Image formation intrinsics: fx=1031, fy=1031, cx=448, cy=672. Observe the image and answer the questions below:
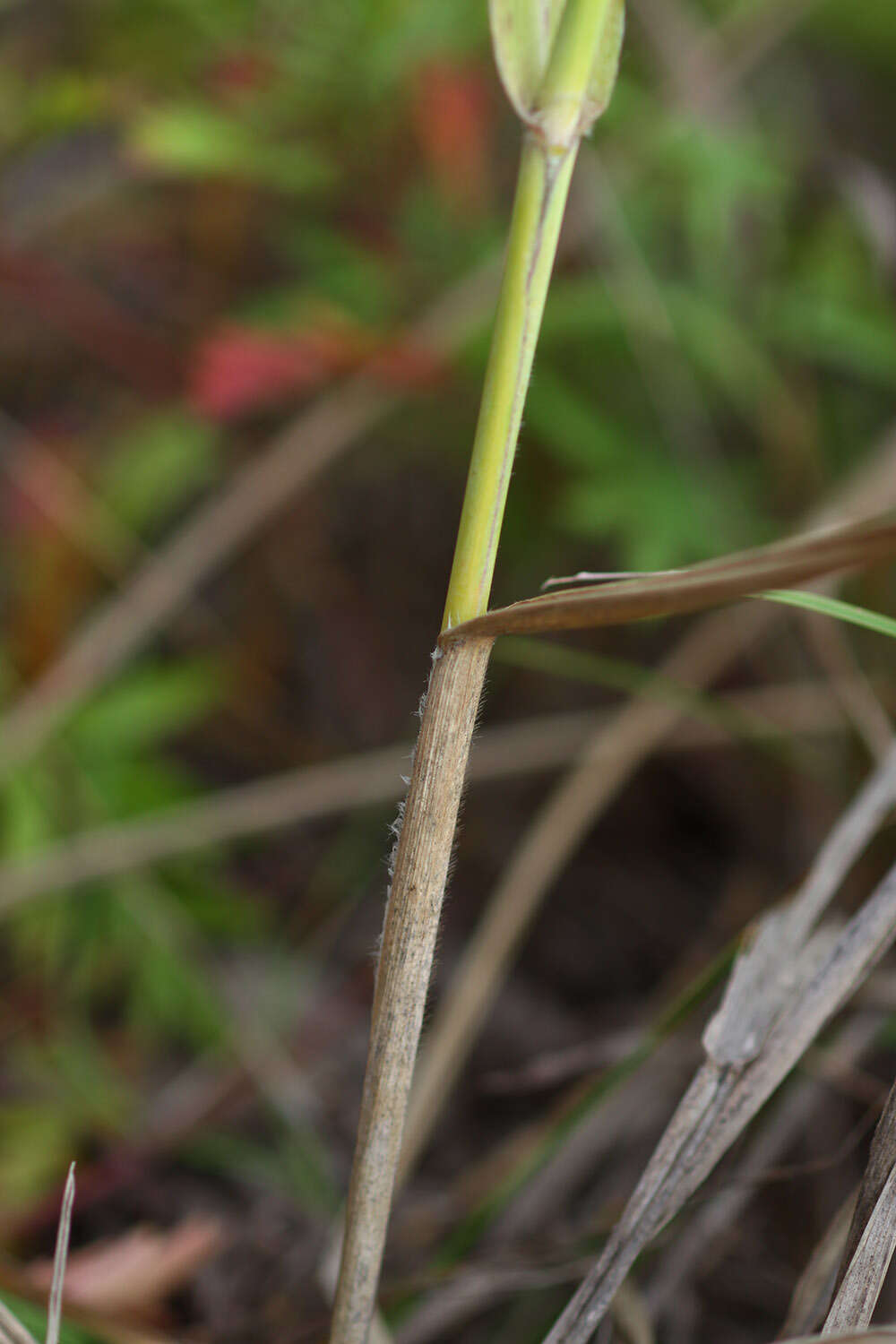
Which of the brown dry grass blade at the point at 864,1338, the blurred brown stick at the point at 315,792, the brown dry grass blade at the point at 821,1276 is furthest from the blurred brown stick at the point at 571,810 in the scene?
the brown dry grass blade at the point at 864,1338

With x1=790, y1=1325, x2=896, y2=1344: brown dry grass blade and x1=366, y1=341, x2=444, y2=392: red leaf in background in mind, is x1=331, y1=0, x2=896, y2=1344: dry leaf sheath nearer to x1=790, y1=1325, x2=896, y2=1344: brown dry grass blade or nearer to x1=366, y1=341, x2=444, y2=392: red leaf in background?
x1=790, y1=1325, x2=896, y2=1344: brown dry grass blade

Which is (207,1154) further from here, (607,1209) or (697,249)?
(697,249)

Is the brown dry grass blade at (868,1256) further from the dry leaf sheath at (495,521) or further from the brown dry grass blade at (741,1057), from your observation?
the dry leaf sheath at (495,521)

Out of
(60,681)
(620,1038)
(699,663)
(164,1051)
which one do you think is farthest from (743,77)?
(164,1051)

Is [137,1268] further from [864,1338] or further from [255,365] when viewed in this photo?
[255,365]

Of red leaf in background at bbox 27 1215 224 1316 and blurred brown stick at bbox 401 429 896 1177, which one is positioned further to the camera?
blurred brown stick at bbox 401 429 896 1177

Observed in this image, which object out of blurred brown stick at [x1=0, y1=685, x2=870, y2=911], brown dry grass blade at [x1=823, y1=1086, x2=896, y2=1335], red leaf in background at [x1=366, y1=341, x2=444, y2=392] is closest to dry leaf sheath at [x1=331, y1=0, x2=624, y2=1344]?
→ brown dry grass blade at [x1=823, y1=1086, x2=896, y2=1335]
